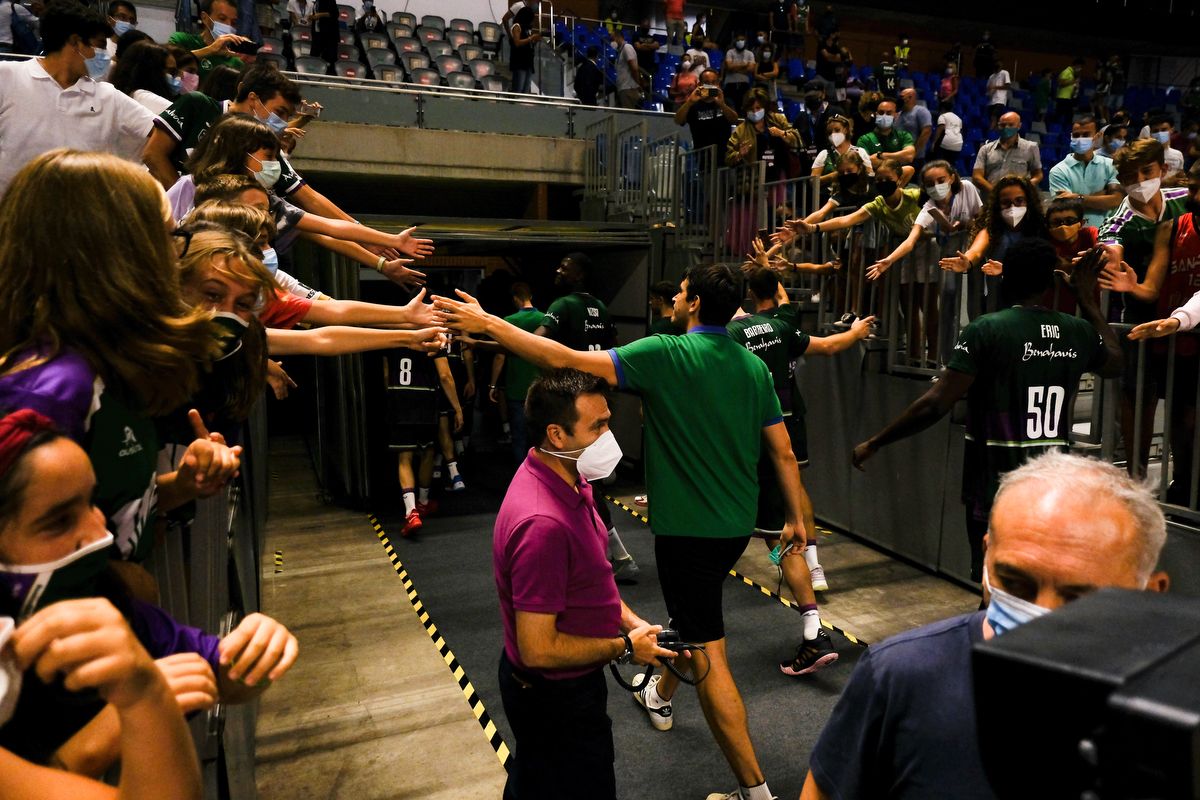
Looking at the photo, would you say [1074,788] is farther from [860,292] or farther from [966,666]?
[860,292]

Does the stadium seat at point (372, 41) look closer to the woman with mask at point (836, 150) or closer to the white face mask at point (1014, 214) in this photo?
the woman with mask at point (836, 150)

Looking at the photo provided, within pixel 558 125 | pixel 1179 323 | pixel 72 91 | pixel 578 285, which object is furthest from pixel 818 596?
pixel 558 125

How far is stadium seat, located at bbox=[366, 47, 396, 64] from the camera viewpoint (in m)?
12.9

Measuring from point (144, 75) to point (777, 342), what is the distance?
388 cm

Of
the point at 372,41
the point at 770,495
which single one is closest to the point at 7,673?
the point at 770,495

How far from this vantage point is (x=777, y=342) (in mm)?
5188

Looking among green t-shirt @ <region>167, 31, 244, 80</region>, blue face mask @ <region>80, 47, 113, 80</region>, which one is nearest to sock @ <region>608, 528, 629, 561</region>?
green t-shirt @ <region>167, 31, 244, 80</region>

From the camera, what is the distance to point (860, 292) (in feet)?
21.5

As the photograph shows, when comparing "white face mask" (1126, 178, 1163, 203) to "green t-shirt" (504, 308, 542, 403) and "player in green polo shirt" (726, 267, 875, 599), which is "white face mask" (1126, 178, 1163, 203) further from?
"green t-shirt" (504, 308, 542, 403)

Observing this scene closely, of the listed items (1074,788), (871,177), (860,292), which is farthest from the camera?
(871,177)

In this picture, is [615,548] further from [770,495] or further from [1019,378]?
[1019,378]

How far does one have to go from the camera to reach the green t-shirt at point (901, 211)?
6477mm

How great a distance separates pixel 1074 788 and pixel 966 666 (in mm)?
773

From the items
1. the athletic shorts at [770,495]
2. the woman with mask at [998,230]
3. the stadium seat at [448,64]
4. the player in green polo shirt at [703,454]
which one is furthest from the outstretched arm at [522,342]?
the stadium seat at [448,64]
